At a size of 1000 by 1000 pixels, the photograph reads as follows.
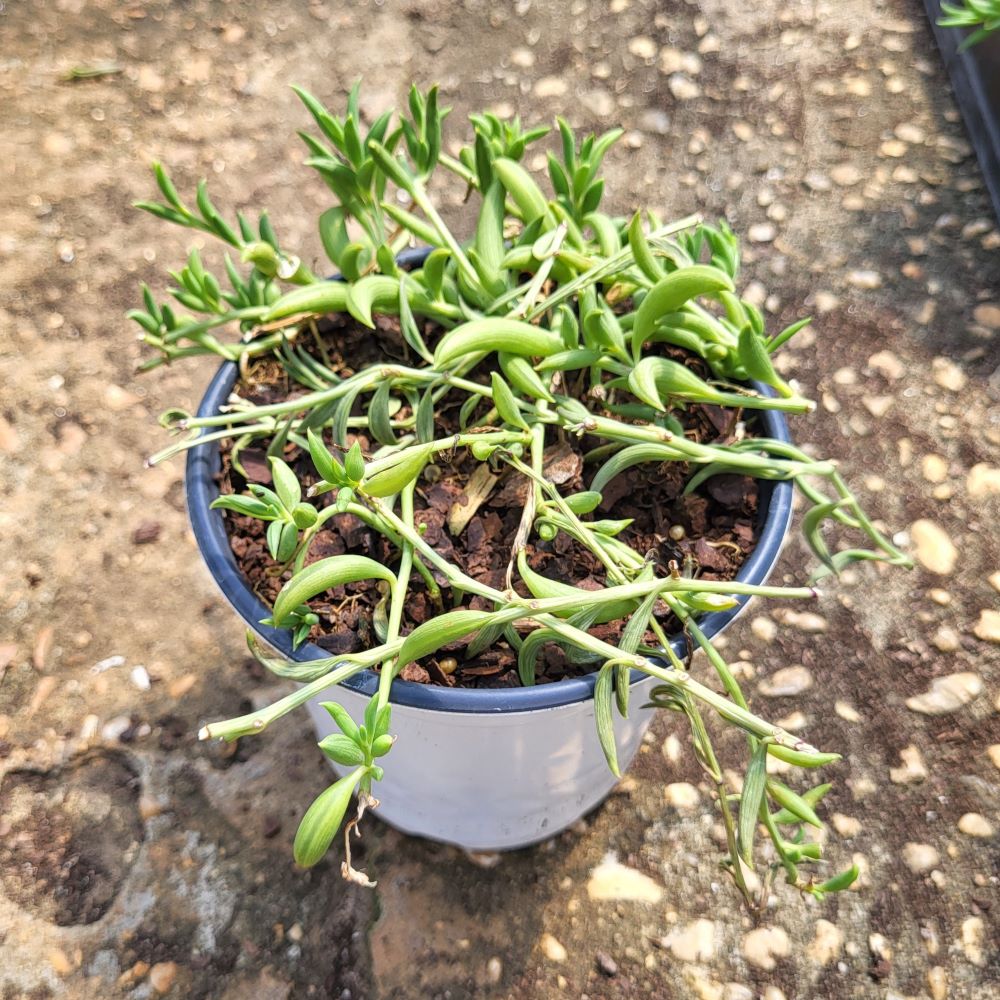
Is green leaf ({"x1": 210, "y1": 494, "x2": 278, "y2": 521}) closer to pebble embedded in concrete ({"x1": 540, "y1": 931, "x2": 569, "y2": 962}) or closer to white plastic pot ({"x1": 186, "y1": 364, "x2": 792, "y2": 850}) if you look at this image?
white plastic pot ({"x1": 186, "y1": 364, "x2": 792, "y2": 850})

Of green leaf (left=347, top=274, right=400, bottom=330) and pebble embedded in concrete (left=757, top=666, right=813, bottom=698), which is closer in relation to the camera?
green leaf (left=347, top=274, right=400, bottom=330)

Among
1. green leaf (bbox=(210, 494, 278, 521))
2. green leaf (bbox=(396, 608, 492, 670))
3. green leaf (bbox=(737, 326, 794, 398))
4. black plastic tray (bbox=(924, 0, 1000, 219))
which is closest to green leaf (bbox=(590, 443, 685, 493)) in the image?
green leaf (bbox=(737, 326, 794, 398))

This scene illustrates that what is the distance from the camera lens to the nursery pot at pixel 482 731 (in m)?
0.90

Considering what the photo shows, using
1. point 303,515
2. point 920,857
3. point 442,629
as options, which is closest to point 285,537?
point 303,515

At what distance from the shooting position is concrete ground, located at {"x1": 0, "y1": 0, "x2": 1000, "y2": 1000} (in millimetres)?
1317

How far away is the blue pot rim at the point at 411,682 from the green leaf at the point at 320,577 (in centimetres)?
9

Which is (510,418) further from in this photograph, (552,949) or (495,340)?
(552,949)

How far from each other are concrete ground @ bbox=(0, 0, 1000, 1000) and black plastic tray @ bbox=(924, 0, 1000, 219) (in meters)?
0.04

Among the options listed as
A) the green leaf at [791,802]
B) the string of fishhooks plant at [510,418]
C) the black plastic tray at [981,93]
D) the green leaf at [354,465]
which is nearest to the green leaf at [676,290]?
the string of fishhooks plant at [510,418]

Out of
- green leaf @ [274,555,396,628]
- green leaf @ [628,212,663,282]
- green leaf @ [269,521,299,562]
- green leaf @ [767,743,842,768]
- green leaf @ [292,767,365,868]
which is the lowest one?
green leaf @ [767,743,842,768]

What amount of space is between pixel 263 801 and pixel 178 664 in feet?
0.96

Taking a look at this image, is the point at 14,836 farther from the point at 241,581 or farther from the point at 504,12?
the point at 504,12

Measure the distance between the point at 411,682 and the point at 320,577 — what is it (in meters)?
0.14

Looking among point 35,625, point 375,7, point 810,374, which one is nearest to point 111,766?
point 35,625
